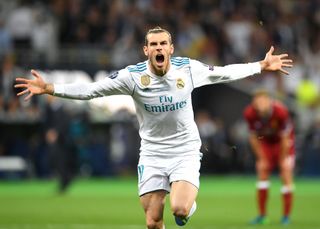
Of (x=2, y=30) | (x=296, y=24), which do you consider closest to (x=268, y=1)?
(x=296, y=24)

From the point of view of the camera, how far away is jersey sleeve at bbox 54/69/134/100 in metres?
11.2

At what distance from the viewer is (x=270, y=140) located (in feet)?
57.9

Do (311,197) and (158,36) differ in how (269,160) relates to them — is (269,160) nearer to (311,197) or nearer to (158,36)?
(311,197)

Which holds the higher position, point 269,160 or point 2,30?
point 2,30

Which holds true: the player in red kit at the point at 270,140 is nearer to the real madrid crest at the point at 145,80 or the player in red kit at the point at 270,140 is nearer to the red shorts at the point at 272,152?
the red shorts at the point at 272,152

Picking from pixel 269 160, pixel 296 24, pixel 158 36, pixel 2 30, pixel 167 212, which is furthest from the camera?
pixel 296 24

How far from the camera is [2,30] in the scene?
2772cm

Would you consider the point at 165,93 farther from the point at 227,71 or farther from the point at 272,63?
the point at 272,63

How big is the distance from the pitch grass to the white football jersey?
4.39 meters

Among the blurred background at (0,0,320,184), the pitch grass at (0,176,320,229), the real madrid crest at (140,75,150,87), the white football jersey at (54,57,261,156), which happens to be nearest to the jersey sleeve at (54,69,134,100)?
the white football jersey at (54,57,261,156)

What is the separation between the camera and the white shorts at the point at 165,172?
11492 millimetres

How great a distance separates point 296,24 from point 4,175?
9.35 metres

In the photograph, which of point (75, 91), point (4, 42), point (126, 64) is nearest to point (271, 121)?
point (75, 91)

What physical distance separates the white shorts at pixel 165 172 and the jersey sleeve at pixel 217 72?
84 cm
